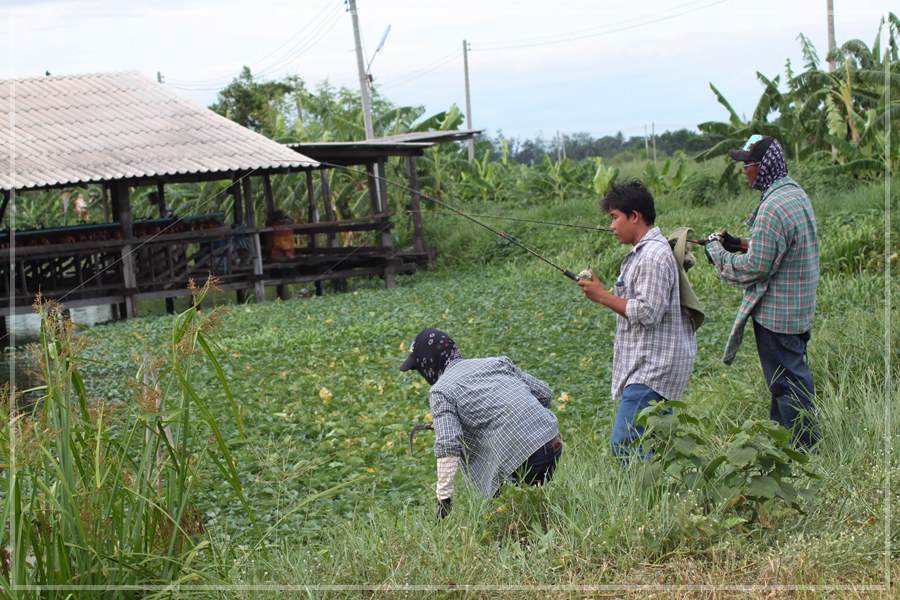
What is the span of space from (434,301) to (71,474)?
1154cm

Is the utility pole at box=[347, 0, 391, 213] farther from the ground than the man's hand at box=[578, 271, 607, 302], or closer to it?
farther from the ground

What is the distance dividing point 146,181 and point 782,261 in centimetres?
1375

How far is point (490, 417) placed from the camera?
4.27 metres

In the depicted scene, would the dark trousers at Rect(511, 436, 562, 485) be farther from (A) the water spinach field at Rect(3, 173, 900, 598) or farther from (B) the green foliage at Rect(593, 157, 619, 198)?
(B) the green foliage at Rect(593, 157, 619, 198)

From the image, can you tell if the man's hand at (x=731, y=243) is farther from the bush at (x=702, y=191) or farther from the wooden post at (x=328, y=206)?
the wooden post at (x=328, y=206)

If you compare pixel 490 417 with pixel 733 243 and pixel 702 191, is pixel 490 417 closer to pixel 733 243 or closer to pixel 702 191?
pixel 733 243

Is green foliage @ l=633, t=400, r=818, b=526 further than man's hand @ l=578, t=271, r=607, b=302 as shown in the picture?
No

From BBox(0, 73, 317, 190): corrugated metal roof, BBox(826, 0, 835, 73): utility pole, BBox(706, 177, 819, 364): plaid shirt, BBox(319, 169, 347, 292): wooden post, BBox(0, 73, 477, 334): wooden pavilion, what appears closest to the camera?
BBox(706, 177, 819, 364): plaid shirt

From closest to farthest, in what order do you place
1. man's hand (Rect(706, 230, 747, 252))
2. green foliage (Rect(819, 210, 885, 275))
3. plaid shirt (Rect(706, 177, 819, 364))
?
plaid shirt (Rect(706, 177, 819, 364))
man's hand (Rect(706, 230, 747, 252))
green foliage (Rect(819, 210, 885, 275))

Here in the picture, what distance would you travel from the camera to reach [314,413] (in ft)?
27.2

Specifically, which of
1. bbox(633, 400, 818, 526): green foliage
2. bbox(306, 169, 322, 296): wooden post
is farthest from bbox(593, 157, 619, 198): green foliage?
bbox(633, 400, 818, 526): green foliage

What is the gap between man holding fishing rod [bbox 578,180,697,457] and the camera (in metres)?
4.56

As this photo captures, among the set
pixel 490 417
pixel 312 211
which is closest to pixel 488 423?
pixel 490 417

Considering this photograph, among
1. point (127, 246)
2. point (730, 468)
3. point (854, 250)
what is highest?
point (127, 246)
